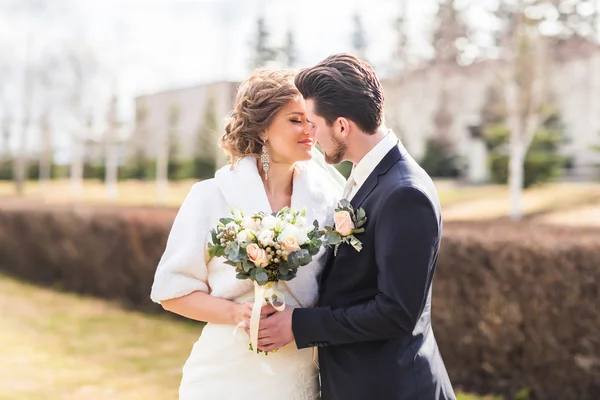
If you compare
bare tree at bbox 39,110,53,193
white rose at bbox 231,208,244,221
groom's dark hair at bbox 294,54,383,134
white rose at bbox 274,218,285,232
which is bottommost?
bare tree at bbox 39,110,53,193

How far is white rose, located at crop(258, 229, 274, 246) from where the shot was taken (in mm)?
2420

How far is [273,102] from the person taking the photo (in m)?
2.91

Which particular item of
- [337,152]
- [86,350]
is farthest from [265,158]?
[86,350]

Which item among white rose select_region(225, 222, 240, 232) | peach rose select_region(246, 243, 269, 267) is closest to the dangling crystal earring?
white rose select_region(225, 222, 240, 232)

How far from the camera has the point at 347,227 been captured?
2410mm

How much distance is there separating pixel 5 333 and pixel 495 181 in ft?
66.7

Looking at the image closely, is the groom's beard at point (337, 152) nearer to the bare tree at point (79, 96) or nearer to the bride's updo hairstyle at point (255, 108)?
the bride's updo hairstyle at point (255, 108)

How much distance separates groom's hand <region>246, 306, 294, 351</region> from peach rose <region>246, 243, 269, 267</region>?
27 cm

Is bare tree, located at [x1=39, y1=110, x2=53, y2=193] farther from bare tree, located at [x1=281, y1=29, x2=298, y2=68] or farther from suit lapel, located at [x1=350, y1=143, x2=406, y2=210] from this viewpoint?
suit lapel, located at [x1=350, y1=143, x2=406, y2=210]

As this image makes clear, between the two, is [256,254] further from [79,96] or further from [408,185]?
[79,96]

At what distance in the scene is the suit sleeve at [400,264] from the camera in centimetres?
228

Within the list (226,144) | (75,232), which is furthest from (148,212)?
(226,144)

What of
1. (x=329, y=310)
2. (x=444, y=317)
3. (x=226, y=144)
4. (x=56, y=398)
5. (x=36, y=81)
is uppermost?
(x=226, y=144)

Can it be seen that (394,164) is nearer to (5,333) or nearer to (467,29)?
(5,333)
